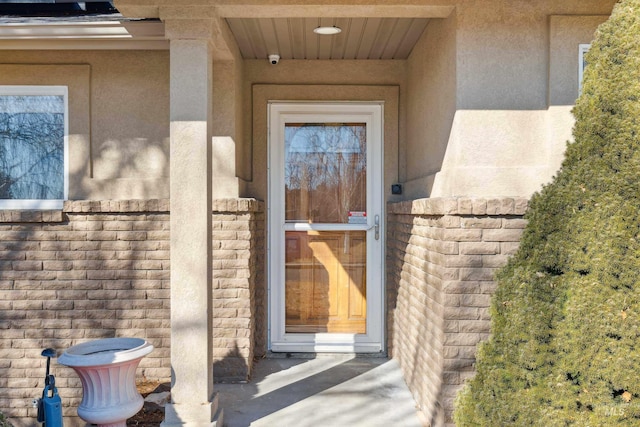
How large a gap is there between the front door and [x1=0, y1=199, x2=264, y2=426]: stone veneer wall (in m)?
0.89

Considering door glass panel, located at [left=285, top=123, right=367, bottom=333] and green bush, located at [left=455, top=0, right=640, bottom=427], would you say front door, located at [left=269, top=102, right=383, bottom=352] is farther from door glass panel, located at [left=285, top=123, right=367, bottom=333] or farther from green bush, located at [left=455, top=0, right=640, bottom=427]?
green bush, located at [left=455, top=0, right=640, bottom=427]

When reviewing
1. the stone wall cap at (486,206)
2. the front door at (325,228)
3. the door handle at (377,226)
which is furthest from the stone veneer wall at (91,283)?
the stone wall cap at (486,206)

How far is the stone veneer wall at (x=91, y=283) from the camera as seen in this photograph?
173 inches

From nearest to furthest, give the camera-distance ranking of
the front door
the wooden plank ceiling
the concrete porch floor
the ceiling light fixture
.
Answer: the concrete porch floor, the wooden plank ceiling, the ceiling light fixture, the front door

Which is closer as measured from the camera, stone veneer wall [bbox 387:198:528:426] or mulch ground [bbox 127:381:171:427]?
stone veneer wall [bbox 387:198:528:426]

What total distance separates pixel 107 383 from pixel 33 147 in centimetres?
238

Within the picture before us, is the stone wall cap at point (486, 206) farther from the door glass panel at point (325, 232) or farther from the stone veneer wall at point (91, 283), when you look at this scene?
the door glass panel at point (325, 232)

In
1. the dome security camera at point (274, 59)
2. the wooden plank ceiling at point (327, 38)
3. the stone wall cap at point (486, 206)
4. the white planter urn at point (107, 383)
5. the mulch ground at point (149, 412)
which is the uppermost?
the wooden plank ceiling at point (327, 38)

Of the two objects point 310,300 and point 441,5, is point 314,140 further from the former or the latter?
point 441,5

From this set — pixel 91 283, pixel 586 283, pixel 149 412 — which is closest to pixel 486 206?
pixel 586 283

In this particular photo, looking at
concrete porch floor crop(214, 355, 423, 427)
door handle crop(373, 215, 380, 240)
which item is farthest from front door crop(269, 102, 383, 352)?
concrete porch floor crop(214, 355, 423, 427)

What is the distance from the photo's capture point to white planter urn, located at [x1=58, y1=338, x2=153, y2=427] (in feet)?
11.0

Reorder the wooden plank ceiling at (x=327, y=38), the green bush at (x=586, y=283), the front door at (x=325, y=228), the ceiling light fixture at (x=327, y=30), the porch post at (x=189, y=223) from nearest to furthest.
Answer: the green bush at (x=586, y=283) → the porch post at (x=189, y=223) → the wooden plank ceiling at (x=327, y=38) → the ceiling light fixture at (x=327, y=30) → the front door at (x=325, y=228)

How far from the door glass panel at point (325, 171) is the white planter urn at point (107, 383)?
7.88 feet
